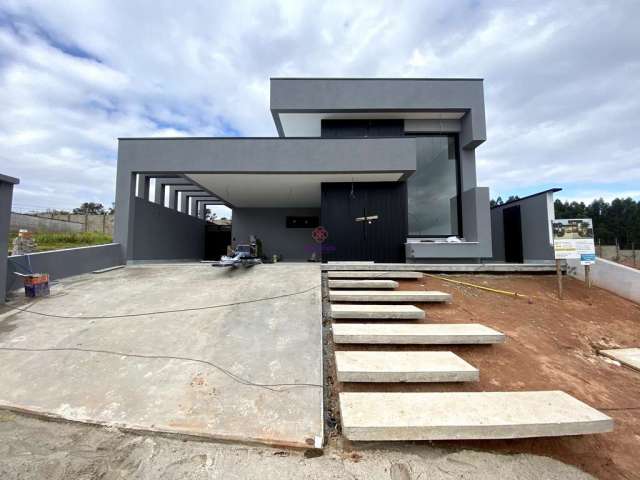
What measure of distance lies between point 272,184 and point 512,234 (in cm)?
907

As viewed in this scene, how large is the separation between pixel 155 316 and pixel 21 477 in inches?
107

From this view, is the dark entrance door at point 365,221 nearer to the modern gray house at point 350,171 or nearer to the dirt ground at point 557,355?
the modern gray house at point 350,171

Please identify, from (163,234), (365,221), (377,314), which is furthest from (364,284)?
(163,234)

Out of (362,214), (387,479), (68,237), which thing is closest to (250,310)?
(387,479)

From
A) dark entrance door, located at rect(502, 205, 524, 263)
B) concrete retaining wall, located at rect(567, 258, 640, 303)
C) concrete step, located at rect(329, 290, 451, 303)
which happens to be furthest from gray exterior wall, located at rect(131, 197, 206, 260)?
dark entrance door, located at rect(502, 205, 524, 263)

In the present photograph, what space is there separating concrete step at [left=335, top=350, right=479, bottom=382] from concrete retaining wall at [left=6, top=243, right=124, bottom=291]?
674cm

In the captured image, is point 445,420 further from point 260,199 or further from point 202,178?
point 260,199

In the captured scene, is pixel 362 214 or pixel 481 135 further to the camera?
pixel 481 135

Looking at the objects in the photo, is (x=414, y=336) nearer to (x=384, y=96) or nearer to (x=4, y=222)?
(x=4, y=222)

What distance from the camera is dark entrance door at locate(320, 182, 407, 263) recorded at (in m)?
9.62

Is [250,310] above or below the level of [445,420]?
above

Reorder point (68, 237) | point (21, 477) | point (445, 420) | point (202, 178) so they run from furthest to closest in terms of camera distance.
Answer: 1. point (68, 237)
2. point (202, 178)
3. point (445, 420)
4. point (21, 477)

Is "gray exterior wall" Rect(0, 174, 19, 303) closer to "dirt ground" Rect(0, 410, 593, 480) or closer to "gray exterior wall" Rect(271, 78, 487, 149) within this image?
"dirt ground" Rect(0, 410, 593, 480)

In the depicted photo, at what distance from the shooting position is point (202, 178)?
9281mm
